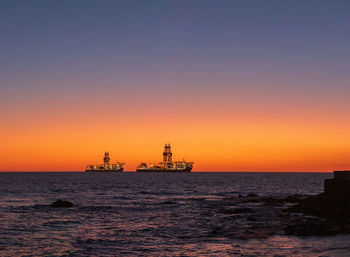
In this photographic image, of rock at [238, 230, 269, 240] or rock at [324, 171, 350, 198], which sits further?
rock at [324, 171, 350, 198]

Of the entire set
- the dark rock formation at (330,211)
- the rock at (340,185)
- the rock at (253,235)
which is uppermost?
the rock at (340,185)

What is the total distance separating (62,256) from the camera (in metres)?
20.5

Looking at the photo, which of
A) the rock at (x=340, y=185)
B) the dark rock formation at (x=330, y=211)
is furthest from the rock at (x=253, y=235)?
the rock at (x=340, y=185)

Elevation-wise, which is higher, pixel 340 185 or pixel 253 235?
pixel 340 185

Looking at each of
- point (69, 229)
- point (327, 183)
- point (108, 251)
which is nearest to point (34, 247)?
point (108, 251)

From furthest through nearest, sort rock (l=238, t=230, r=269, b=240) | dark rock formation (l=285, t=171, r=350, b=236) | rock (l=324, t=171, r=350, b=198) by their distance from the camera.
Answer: rock (l=324, t=171, r=350, b=198) < dark rock formation (l=285, t=171, r=350, b=236) < rock (l=238, t=230, r=269, b=240)

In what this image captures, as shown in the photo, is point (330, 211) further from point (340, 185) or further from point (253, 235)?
point (253, 235)

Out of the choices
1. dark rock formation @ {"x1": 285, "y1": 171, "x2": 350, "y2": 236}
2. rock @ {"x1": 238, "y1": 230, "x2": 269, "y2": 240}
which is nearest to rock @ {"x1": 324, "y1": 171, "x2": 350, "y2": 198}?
dark rock formation @ {"x1": 285, "y1": 171, "x2": 350, "y2": 236}

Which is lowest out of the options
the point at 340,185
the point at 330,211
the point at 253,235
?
the point at 253,235

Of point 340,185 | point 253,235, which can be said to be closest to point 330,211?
point 340,185

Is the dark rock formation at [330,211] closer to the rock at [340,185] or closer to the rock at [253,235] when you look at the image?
the rock at [340,185]

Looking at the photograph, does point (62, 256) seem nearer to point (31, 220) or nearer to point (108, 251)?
point (108, 251)

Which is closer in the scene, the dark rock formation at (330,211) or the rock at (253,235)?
the rock at (253,235)

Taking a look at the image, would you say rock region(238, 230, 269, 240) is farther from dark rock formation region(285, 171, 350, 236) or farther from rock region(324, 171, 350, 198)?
rock region(324, 171, 350, 198)
